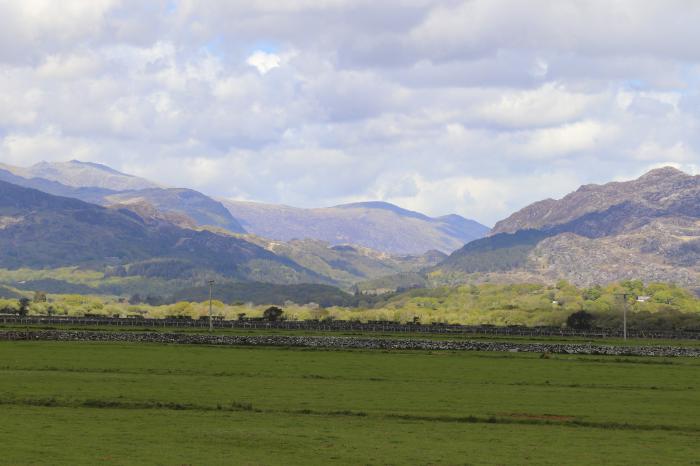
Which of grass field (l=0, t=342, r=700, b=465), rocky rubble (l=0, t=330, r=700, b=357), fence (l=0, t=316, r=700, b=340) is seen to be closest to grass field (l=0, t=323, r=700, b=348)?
fence (l=0, t=316, r=700, b=340)

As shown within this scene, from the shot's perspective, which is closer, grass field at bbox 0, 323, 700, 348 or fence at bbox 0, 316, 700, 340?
grass field at bbox 0, 323, 700, 348

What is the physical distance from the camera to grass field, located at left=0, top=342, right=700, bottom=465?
1609 inches

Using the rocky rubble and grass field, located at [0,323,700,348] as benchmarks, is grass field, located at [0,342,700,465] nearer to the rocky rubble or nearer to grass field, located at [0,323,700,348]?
the rocky rubble

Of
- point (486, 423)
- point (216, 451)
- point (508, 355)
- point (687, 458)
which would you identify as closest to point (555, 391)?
point (486, 423)

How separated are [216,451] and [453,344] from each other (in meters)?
92.0

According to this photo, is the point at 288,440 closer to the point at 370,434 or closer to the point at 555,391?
the point at 370,434

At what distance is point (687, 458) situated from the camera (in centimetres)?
4144

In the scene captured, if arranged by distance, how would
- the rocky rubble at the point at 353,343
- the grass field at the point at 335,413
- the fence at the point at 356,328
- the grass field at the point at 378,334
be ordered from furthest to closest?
the fence at the point at 356,328, the grass field at the point at 378,334, the rocky rubble at the point at 353,343, the grass field at the point at 335,413

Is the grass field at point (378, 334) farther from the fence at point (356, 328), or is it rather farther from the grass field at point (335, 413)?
the grass field at point (335, 413)

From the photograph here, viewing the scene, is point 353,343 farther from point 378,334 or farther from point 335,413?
point 335,413

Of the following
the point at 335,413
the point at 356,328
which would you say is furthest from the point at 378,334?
the point at 335,413

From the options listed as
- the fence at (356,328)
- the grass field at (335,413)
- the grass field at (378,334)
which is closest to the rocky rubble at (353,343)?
the grass field at (378,334)

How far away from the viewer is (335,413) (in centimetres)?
5441

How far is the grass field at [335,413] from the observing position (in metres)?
40.9
